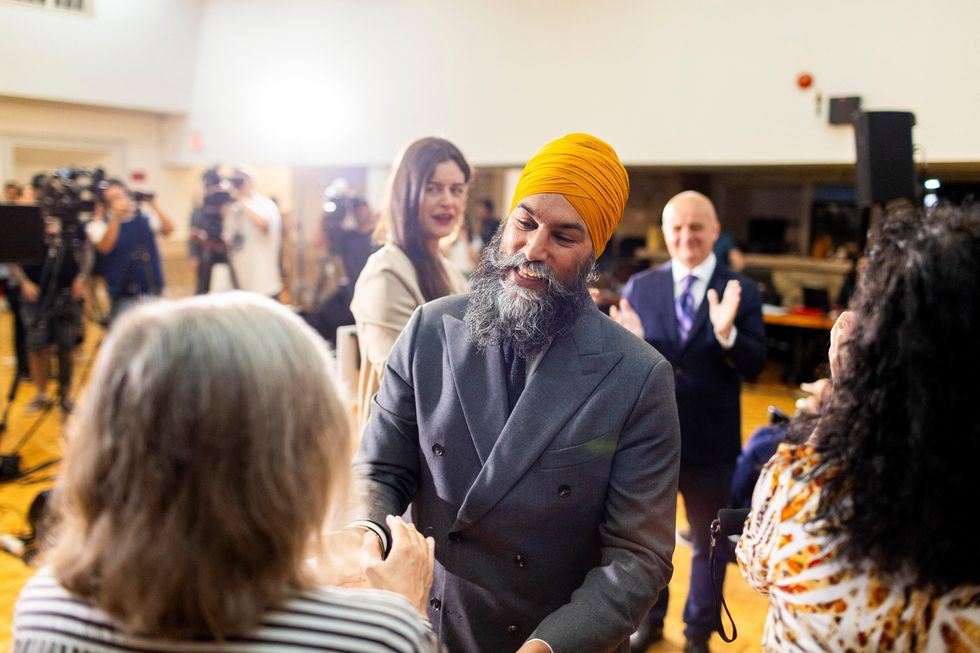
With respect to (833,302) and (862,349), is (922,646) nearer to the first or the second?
(862,349)

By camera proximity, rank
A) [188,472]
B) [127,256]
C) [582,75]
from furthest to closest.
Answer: [582,75] → [127,256] → [188,472]

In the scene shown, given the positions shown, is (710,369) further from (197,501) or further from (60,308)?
(60,308)

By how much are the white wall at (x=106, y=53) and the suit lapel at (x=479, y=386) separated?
347 inches

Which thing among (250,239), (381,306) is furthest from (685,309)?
(250,239)

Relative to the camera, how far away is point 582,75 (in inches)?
246

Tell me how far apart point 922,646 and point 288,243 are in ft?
27.2

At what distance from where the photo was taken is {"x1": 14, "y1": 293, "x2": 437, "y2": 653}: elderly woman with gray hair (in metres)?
0.75

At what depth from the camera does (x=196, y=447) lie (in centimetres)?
75

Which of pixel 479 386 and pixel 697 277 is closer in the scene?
pixel 479 386

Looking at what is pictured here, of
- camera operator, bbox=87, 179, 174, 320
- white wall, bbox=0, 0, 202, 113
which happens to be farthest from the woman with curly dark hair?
white wall, bbox=0, 0, 202, 113

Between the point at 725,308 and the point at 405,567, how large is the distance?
1.83 metres

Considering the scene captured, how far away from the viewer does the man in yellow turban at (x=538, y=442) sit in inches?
50.1

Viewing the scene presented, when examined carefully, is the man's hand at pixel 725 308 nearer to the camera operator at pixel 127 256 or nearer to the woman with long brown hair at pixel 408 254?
the woman with long brown hair at pixel 408 254

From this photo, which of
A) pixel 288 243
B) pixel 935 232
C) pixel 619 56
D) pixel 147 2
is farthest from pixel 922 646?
pixel 147 2
